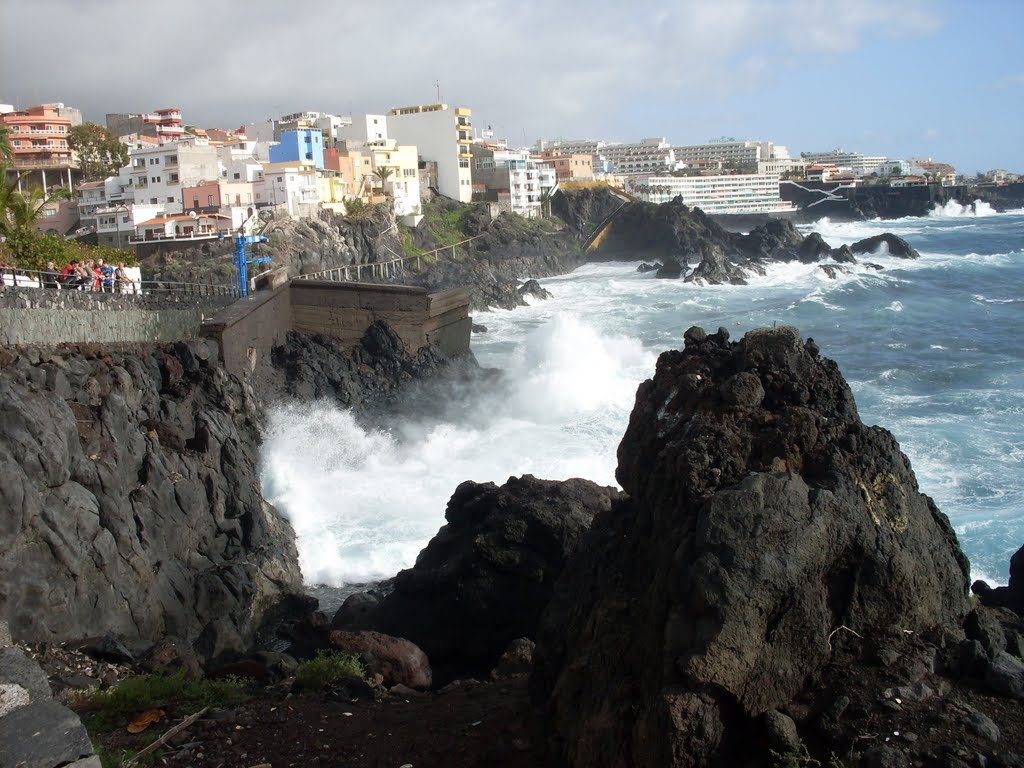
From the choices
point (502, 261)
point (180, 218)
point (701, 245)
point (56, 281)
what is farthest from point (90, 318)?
point (701, 245)

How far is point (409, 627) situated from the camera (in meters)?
11.1

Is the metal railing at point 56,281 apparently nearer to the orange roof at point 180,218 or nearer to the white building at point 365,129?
the orange roof at point 180,218

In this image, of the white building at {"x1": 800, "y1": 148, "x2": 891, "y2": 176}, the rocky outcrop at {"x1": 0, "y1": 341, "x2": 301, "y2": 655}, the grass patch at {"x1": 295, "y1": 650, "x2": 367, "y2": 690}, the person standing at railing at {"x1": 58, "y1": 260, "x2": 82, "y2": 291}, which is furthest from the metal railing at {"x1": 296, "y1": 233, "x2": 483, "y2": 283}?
the white building at {"x1": 800, "y1": 148, "x2": 891, "y2": 176}

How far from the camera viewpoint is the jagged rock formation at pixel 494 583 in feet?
34.9

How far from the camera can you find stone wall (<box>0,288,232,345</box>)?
569 inches

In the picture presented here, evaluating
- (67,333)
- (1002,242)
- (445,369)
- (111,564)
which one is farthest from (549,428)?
(1002,242)

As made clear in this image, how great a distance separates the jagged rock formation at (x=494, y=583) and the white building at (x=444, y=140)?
6111 cm

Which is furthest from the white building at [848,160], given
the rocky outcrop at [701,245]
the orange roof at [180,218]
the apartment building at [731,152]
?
the orange roof at [180,218]

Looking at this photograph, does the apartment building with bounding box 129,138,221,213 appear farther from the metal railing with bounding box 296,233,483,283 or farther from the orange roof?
the metal railing with bounding box 296,233,483,283

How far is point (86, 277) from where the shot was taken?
18.9 meters

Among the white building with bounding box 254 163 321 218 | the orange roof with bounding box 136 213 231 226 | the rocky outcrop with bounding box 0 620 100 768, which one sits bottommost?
the rocky outcrop with bounding box 0 620 100 768

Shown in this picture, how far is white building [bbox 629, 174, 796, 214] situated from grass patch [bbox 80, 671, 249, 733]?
95.3 m

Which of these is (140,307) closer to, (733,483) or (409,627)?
(409,627)

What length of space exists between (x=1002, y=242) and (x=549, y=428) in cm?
6696
